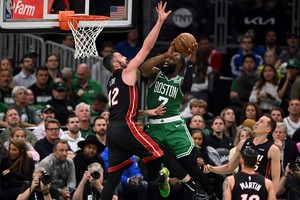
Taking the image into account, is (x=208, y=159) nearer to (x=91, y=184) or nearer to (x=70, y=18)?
(x=91, y=184)

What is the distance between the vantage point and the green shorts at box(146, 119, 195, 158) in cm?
1778

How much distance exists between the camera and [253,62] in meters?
24.6

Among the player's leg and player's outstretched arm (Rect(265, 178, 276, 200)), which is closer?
player's outstretched arm (Rect(265, 178, 276, 200))

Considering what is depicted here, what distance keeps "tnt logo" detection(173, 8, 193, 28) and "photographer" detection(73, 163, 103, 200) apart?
801cm

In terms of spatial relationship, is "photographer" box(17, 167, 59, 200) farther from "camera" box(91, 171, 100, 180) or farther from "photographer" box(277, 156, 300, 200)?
"photographer" box(277, 156, 300, 200)

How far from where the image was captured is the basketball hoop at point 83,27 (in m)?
17.9

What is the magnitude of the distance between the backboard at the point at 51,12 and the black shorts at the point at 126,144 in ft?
5.65

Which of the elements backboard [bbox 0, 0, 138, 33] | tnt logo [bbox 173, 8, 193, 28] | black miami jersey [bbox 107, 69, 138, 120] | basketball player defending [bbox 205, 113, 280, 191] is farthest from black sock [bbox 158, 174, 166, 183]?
tnt logo [bbox 173, 8, 193, 28]

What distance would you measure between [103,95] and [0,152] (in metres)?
3.98

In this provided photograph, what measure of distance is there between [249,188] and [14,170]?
462 centimetres

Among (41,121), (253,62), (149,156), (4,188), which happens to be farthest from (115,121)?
(253,62)

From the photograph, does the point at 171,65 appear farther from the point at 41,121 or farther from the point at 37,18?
the point at 41,121

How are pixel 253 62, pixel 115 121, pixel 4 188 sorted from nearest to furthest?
pixel 115 121 → pixel 4 188 → pixel 253 62

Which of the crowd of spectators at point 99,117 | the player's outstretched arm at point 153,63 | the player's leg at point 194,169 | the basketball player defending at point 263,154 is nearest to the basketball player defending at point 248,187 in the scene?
the player's leg at point 194,169
